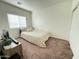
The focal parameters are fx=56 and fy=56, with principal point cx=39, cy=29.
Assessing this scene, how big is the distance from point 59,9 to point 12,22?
3430 millimetres

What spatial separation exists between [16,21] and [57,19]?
3.15m

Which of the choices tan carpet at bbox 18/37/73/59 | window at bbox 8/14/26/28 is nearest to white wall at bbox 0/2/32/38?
window at bbox 8/14/26/28

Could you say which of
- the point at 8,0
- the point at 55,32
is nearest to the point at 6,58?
the point at 8,0

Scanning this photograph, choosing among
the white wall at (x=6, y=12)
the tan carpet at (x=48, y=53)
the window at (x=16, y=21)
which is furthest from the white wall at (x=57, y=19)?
the white wall at (x=6, y=12)

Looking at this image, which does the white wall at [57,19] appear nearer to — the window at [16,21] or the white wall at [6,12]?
the window at [16,21]

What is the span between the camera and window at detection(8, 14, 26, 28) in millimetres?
3864

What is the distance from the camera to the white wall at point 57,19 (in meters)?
3.55

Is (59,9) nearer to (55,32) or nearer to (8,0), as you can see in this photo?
(55,32)

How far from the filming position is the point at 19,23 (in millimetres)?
4680

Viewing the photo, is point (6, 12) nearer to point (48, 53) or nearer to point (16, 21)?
point (16, 21)

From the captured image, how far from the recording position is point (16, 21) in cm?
443

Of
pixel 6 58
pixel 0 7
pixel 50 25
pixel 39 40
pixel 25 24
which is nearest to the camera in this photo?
pixel 6 58

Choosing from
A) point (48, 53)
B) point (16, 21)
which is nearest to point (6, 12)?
point (16, 21)

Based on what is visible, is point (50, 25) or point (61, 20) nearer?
point (61, 20)
